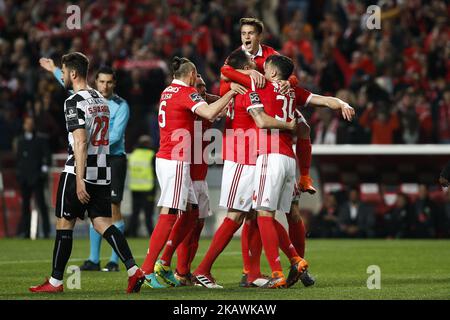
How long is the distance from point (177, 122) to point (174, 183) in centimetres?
59

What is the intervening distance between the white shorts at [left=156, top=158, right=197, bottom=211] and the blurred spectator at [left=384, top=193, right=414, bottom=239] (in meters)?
10.3

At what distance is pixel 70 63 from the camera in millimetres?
10109

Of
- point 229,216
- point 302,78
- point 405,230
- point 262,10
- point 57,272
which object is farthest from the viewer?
point 262,10

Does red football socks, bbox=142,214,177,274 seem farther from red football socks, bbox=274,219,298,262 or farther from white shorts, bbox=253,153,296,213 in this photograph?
red football socks, bbox=274,219,298,262

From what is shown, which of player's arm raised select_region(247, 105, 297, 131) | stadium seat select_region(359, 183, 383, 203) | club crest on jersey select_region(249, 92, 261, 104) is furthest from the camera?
stadium seat select_region(359, 183, 383, 203)

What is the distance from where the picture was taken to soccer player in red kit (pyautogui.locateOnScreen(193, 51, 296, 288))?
35.1ft

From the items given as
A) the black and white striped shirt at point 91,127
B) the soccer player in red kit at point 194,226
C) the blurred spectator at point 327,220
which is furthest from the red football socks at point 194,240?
the blurred spectator at point 327,220

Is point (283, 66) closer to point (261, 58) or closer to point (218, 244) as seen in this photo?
point (261, 58)

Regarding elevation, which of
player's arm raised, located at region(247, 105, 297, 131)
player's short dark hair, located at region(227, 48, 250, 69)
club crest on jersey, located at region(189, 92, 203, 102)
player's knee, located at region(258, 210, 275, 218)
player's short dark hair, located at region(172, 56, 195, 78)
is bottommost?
player's knee, located at region(258, 210, 275, 218)

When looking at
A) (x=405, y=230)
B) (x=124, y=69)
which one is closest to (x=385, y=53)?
(x=405, y=230)

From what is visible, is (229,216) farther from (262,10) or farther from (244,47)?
(262,10)

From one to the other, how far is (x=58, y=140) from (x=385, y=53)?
22.2ft

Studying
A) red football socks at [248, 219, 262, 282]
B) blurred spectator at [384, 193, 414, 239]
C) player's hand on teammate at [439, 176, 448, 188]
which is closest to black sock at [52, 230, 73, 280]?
red football socks at [248, 219, 262, 282]
